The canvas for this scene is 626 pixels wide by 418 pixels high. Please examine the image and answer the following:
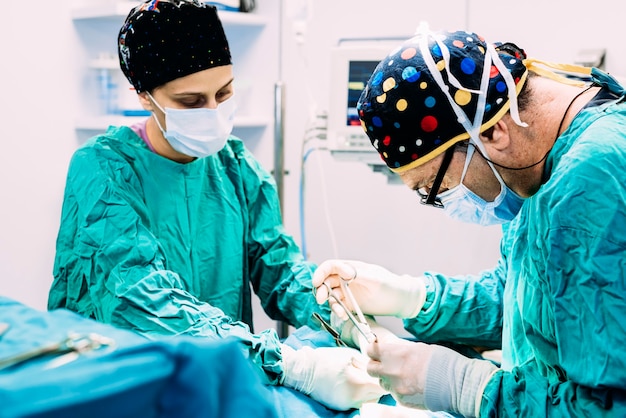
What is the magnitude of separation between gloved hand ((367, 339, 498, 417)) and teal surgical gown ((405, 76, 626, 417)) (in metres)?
0.05

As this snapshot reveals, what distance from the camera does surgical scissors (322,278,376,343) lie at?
4.94ft

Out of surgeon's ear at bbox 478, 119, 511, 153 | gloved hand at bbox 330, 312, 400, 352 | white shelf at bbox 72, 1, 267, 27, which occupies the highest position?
white shelf at bbox 72, 1, 267, 27

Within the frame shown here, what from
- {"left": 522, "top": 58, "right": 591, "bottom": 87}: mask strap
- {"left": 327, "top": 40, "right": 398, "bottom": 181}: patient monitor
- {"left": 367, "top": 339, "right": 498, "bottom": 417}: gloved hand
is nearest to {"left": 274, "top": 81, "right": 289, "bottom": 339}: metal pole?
{"left": 327, "top": 40, "right": 398, "bottom": 181}: patient monitor

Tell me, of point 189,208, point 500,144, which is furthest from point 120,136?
point 500,144

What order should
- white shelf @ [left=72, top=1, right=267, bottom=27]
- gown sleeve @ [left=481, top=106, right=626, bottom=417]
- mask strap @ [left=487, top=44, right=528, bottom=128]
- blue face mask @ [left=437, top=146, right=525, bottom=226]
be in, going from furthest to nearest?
white shelf @ [left=72, top=1, right=267, bottom=27], blue face mask @ [left=437, top=146, right=525, bottom=226], mask strap @ [left=487, top=44, right=528, bottom=128], gown sleeve @ [left=481, top=106, right=626, bottom=417]

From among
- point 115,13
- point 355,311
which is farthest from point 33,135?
point 355,311

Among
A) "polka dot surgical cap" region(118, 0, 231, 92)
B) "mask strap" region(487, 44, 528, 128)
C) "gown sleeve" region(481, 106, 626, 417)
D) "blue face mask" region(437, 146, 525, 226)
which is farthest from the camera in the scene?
"polka dot surgical cap" region(118, 0, 231, 92)

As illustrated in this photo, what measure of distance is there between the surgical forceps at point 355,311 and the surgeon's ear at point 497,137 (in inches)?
19.5

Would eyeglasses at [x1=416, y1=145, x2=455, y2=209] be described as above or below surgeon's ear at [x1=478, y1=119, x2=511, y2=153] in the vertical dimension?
below

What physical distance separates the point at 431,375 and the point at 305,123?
75.8 inches

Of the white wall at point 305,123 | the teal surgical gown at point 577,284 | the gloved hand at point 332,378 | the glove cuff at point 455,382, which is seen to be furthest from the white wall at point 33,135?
the teal surgical gown at point 577,284

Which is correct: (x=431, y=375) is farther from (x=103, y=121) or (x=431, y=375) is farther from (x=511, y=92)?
(x=103, y=121)

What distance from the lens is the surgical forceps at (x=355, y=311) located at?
1.50m

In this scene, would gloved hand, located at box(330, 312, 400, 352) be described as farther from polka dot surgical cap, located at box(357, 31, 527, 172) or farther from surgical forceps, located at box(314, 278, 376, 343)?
polka dot surgical cap, located at box(357, 31, 527, 172)
